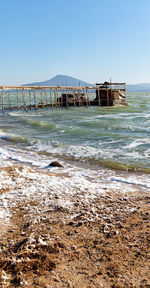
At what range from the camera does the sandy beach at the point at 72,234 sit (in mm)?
3289

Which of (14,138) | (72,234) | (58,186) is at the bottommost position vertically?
(72,234)

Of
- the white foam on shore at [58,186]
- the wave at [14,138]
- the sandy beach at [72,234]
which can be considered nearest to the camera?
the sandy beach at [72,234]

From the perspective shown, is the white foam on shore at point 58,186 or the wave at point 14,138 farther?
the wave at point 14,138

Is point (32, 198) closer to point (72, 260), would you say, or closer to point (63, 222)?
point (63, 222)

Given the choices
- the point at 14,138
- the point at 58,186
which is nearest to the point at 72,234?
the point at 58,186

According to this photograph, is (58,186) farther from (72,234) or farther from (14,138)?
(14,138)

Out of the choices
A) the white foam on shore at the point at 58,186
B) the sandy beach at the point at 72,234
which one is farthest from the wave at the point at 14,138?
the sandy beach at the point at 72,234

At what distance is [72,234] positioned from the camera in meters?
4.32

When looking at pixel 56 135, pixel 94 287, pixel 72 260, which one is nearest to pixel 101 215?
pixel 72 260

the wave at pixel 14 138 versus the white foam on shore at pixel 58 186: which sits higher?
the wave at pixel 14 138

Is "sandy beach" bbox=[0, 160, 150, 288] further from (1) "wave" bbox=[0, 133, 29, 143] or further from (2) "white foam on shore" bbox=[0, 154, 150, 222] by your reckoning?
(1) "wave" bbox=[0, 133, 29, 143]

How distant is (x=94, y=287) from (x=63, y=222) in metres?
1.72

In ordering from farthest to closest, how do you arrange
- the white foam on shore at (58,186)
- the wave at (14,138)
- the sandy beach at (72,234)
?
the wave at (14,138), the white foam on shore at (58,186), the sandy beach at (72,234)

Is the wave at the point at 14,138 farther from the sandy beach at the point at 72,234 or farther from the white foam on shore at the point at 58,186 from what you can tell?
the sandy beach at the point at 72,234
